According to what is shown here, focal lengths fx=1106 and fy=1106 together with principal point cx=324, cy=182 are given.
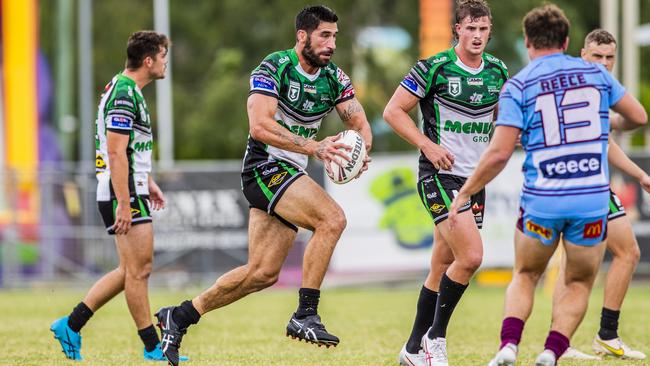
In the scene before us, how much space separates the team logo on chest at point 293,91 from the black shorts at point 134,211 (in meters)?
1.57

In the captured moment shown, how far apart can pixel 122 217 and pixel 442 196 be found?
7.86 ft

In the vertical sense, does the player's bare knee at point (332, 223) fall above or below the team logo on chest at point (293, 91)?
below

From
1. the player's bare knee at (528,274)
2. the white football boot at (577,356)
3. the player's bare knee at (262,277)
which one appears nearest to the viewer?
the player's bare knee at (528,274)

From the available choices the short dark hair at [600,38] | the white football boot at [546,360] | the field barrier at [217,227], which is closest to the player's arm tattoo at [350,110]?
the short dark hair at [600,38]

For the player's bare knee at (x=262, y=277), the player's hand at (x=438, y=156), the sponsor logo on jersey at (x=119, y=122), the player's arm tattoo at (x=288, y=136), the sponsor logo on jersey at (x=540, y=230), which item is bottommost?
the player's bare knee at (x=262, y=277)

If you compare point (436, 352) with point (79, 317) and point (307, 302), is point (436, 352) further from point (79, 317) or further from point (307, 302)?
point (79, 317)

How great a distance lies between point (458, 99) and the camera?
25.3 feet

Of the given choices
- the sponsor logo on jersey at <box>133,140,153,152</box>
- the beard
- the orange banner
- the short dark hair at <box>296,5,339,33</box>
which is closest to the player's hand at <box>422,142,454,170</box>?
the beard

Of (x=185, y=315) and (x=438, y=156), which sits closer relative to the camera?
(x=438, y=156)

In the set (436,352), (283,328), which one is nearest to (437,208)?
(436,352)

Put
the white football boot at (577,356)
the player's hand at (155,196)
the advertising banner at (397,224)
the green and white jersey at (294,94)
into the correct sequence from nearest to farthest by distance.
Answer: the green and white jersey at (294,94), the white football boot at (577,356), the player's hand at (155,196), the advertising banner at (397,224)

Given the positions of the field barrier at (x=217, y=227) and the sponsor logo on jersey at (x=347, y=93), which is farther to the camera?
the field barrier at (x=217, y=227)

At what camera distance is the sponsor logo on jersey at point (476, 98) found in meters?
7.73

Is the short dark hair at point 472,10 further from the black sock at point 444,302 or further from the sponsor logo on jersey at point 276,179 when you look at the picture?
the black sock at point 444,302
